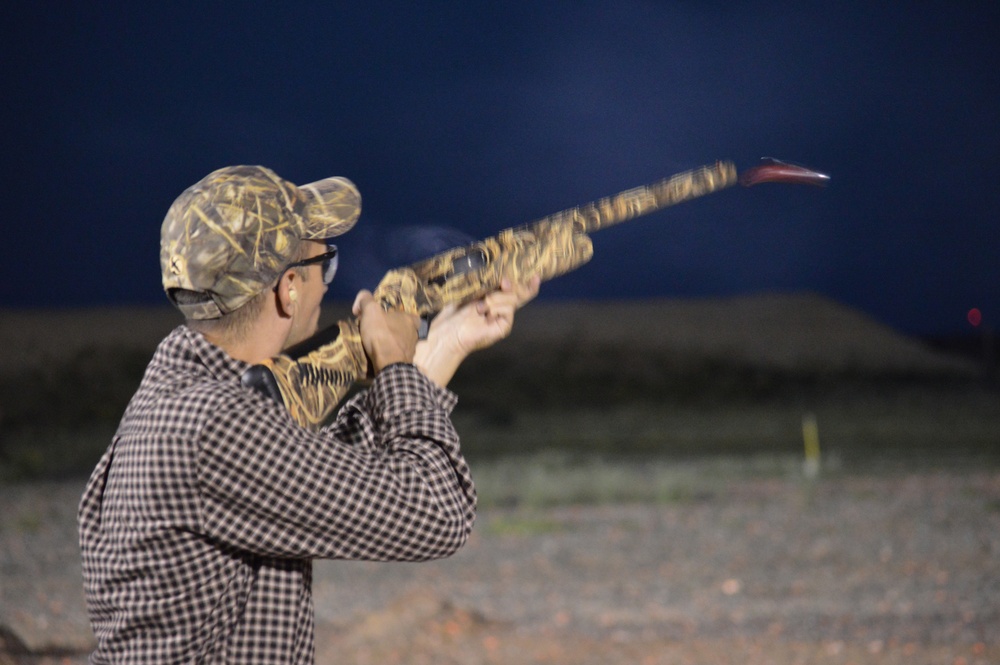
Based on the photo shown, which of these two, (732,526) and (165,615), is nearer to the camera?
(165,615)

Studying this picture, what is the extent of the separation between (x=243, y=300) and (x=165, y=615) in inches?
20.8

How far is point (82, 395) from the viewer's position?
147 ft

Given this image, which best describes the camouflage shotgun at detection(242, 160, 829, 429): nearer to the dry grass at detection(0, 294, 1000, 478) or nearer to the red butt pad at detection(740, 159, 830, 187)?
the red butt pad at detection(740, 159, 830, 187)

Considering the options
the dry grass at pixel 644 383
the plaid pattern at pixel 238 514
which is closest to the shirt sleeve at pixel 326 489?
the plaid pattern at pixel 238 514

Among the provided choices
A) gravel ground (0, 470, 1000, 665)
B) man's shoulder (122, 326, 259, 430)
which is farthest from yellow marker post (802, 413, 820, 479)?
man's shoulder (122, 326, 259, 430)

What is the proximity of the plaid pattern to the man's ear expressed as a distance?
8.3 inches

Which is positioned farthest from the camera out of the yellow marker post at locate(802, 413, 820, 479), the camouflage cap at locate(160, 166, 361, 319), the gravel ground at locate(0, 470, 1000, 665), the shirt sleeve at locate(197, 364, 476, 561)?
the yellow marker post at locate(802, 413, 820, 479)

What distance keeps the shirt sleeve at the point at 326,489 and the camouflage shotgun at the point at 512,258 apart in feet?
1.16

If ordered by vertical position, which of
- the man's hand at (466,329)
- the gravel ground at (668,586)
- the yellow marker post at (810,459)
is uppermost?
the man's hand at (466,329)

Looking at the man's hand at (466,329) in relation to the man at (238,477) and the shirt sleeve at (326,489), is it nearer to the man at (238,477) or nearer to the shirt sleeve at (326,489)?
the man at (238,477)

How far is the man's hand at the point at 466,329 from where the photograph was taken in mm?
2236

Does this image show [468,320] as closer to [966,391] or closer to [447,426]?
[447,426]

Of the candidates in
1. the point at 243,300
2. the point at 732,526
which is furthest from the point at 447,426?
the point at 732,526

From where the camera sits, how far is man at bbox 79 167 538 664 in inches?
71.2
